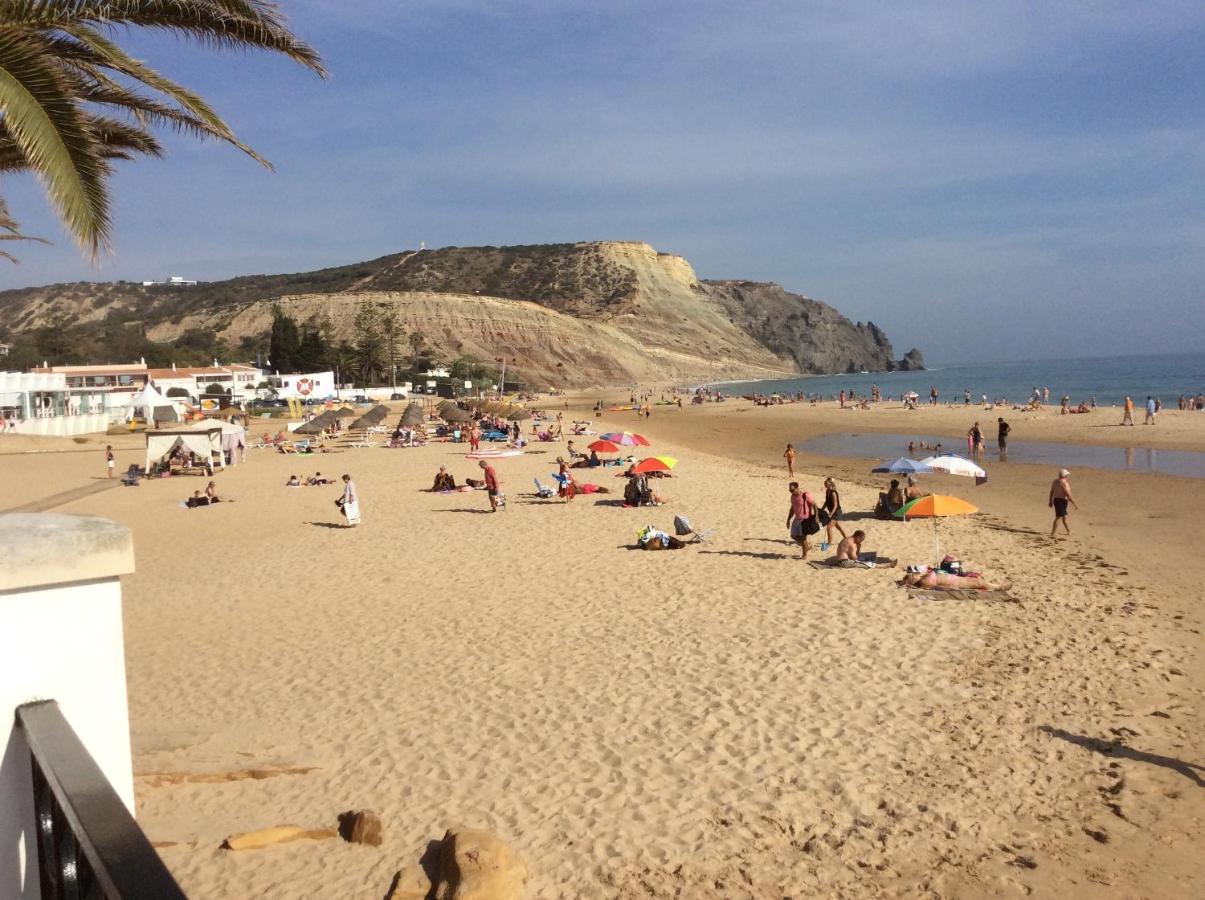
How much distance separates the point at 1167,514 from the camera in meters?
17.5

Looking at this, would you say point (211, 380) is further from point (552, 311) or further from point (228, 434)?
point (552, 311)

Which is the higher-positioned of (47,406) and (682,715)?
(47,406)

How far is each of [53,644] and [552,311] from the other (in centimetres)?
12017

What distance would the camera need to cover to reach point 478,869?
4.75m

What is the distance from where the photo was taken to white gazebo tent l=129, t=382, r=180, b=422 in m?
40.4

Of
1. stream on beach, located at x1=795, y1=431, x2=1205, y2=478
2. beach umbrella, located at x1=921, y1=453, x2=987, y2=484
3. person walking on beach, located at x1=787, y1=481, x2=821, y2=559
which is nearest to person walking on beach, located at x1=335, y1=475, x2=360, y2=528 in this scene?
person walking on beach, located at x1=787, y1=481, x2=821, y2=559

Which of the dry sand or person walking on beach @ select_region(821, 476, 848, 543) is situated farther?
person walking on beach @ select_region(821, 476, 848, 543)

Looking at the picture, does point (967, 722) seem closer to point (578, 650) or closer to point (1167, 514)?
point (578, 650)

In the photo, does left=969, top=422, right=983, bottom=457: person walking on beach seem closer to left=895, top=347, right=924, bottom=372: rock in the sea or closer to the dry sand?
the dry sand

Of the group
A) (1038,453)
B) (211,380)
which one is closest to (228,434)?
(1038,453)

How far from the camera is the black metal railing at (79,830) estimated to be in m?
1.39

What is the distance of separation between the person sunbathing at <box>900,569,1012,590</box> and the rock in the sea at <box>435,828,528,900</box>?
754 cm

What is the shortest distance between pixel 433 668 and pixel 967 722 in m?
4.81

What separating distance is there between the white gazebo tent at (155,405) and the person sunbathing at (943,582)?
3845 centimetres
